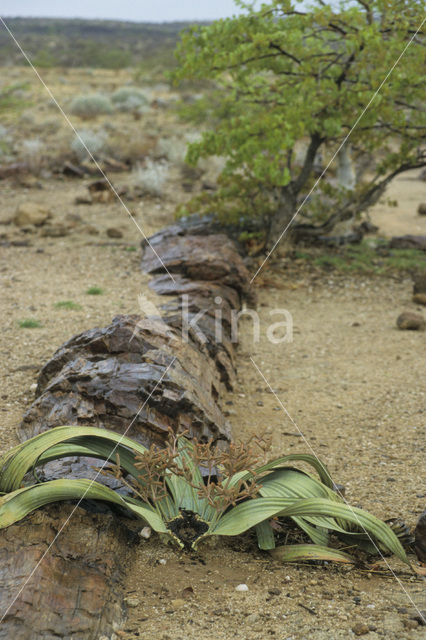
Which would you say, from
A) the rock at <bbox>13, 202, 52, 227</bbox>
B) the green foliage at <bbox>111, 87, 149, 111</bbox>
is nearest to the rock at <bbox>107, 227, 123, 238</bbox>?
the rock at <bbox>13, 202, 52, 227</bbox>

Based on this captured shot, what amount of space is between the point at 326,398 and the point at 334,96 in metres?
3.69

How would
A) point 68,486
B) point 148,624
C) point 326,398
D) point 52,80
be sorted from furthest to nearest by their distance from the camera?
point 52,80 → point 326,398 → point 68,486 → point 148,624

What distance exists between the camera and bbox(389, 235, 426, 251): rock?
29.7 feet

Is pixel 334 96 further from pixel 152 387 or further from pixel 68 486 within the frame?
pixel 68 486

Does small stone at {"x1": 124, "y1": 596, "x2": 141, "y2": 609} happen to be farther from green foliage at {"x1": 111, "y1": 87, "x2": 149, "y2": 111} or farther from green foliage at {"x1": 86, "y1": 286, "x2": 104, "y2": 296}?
green foliage at {"x1": 111, "y1": 87, "x2": 149, "y2": 111}

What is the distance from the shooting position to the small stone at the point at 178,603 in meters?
2.35

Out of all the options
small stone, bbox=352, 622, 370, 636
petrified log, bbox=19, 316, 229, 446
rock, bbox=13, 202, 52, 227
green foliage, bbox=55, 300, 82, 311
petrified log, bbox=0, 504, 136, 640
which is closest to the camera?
petrified log, bbox=0, 504, 136, 640

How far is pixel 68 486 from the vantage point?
2504 mm

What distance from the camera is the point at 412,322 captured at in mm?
6207

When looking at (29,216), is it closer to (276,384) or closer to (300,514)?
(276,384)

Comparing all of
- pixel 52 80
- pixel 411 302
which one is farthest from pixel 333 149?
pixel 52 80

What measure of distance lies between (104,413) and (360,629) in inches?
66.2

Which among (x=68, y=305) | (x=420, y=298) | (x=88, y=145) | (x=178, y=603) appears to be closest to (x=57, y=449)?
(x=178, y=603)

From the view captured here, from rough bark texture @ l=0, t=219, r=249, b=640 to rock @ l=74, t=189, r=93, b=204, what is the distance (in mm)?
4665
